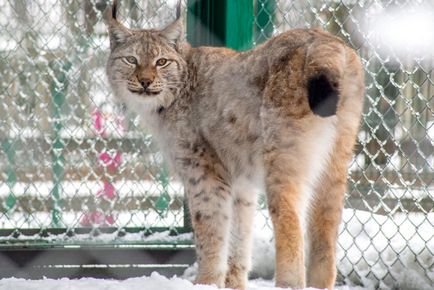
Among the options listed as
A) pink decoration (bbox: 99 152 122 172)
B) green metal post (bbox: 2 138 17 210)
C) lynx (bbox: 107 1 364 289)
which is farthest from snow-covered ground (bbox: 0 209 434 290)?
green metal post (bbox: 2 138 17 210)

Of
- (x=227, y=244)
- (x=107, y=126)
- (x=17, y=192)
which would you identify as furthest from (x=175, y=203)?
(x=17, y=192)

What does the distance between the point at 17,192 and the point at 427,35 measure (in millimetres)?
2775

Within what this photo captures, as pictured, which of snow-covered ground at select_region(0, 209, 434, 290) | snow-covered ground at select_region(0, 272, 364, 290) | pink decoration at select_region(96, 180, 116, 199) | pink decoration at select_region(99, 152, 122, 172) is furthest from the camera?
pink decoration at select_region(99, 152, 122, 172)

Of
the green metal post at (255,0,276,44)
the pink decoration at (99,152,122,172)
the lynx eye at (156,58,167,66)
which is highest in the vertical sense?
the green metal post at (255,0,276,44)

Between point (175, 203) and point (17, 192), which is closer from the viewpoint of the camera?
point (175, 203)

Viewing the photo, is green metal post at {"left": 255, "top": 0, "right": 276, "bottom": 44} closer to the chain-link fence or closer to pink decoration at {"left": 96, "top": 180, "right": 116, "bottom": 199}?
the chain-link fence

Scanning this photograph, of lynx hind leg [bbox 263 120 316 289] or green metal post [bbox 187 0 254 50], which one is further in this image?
green metal post [bbox 187 0 254 50]

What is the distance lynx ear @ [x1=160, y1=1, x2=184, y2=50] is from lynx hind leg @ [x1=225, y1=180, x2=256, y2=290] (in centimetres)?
78

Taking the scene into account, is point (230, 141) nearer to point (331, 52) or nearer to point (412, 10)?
point (331, 52)

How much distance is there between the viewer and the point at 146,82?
4.14m

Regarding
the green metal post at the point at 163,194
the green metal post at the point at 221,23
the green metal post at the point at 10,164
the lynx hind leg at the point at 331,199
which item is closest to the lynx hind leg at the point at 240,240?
the lynx hind leg at the point at 331,199

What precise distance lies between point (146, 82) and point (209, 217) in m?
0.68

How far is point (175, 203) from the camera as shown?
501cm

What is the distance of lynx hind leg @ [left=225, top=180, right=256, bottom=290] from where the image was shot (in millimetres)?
4195
